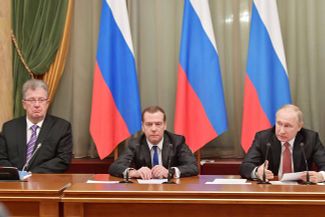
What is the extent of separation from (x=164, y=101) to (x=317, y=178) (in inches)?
92.5

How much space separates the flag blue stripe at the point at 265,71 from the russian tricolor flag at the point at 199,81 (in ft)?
1.14

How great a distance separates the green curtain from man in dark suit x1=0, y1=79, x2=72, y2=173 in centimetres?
108

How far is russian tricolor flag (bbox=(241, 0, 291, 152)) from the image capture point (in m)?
4.86

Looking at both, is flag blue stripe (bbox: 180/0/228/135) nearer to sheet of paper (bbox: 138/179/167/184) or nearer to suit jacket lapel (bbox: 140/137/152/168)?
suit jacket lapel (bbox: 140/137/152/168)

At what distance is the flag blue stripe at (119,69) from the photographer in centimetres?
504

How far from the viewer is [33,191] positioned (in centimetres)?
288

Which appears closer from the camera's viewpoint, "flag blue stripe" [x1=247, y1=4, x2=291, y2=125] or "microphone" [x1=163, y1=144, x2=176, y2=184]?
"microphone" [x1=163, y1=144, x2=176, y2=184]

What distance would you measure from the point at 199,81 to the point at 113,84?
85 centimetres

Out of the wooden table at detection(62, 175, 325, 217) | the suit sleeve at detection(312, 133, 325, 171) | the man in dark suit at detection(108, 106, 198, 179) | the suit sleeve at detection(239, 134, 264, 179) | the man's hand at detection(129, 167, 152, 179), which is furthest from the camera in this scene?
the man in dark suit at detection(108, 106, 198, 179)

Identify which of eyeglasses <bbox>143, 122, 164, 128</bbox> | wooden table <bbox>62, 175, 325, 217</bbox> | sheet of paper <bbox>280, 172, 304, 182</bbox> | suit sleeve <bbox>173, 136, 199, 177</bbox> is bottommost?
wooden table <bbox>62, 175, 325, 217</bbox>

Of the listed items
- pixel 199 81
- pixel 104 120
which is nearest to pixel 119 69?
pixel 104 120

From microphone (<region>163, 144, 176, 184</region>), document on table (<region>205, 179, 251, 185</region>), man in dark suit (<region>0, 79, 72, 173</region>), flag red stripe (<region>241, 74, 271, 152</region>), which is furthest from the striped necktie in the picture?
flag red stripe (<region>241, 74, 271, 152</region>)

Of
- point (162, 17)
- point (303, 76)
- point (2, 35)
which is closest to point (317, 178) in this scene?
point (303, 76)

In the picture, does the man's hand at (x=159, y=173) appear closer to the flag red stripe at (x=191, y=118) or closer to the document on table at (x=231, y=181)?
the document on table at (x=231, y=181)
